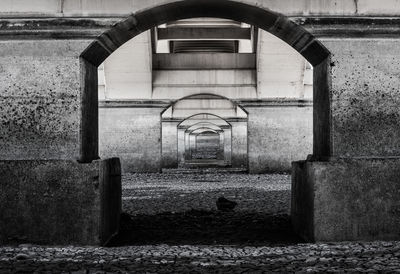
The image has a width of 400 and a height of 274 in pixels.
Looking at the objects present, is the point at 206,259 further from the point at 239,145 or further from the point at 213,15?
the point at 239,145

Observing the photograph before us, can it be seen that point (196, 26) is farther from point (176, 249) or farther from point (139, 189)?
point (176, 249)

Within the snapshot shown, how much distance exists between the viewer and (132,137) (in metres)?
19.0

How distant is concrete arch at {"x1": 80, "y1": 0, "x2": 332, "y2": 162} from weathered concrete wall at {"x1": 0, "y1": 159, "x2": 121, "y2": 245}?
32 centimetres

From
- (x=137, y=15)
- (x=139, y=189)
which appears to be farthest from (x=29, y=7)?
(x=139, y=189)

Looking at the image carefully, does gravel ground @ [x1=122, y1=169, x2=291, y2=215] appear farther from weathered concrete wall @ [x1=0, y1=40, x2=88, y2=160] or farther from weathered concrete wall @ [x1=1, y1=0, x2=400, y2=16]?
weathered concrete wall @ [x1=1, y1=0, x2=400, y2=16]

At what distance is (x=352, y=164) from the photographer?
5496mm

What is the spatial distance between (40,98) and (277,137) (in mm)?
13761

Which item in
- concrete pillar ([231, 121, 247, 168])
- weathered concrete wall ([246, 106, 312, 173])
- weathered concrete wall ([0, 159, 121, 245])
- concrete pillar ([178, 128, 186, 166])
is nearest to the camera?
weathered concrete wall ([0, 159, 121, 245])

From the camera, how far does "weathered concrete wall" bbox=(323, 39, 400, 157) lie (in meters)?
5.62

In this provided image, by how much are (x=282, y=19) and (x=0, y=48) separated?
323 cm

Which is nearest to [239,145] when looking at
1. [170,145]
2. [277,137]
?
[170,145]

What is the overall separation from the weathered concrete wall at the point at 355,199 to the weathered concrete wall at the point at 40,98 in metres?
2.79

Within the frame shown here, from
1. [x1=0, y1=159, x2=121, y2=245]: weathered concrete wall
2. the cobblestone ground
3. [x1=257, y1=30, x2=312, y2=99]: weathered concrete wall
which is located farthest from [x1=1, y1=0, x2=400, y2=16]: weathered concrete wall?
[x1=257, y1=30, x2=312, y2=99]: weathered concrete wall

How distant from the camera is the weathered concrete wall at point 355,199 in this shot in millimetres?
5434
